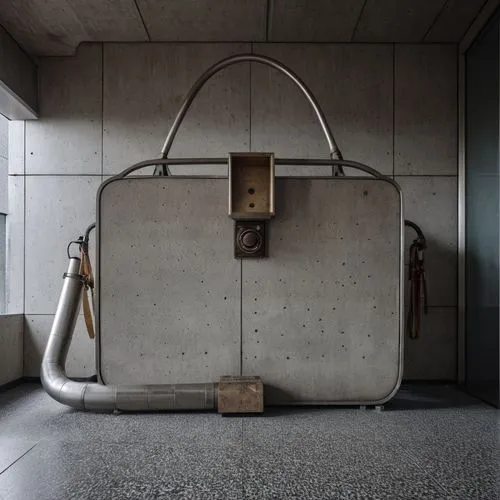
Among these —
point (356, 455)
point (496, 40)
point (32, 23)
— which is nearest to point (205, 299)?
point (356, 455)

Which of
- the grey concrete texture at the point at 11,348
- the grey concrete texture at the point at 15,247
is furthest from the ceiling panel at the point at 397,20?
the grey concrete texture at the point at 11,348

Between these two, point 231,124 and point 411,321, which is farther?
point 231,124

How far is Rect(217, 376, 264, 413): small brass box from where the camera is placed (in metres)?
3.26

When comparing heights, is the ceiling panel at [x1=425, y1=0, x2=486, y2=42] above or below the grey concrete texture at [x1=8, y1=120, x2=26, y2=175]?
above

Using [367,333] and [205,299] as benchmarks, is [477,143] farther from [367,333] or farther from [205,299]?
[205,299]

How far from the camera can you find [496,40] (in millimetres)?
3758

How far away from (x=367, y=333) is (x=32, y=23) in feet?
11.4

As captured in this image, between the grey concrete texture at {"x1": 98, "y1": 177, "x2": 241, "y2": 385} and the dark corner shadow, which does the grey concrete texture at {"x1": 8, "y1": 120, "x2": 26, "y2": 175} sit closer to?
the grey concrete texture at {"x1": 98, "y1": 177, "x2": 241, "y2": 385}

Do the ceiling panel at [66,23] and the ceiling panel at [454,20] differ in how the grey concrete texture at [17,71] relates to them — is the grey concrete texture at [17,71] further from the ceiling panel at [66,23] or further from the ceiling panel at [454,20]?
the ceiling panel at [454,20]

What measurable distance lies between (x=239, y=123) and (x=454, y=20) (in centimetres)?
195

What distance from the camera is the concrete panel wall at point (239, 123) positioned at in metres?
4.52

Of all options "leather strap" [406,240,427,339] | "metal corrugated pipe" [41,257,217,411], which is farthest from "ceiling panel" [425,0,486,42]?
"metal corrugated pipe" [41,257,217,411]

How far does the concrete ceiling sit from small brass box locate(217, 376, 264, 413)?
9.33 feet

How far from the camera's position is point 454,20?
416 centimetres
